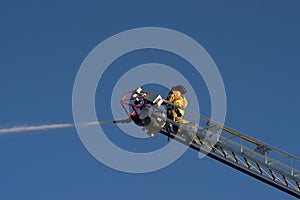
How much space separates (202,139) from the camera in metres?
64.5

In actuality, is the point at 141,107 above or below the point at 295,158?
above

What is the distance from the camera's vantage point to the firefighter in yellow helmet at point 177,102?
64.5 m

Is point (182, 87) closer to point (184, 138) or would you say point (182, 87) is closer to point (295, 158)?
point (184, 138)

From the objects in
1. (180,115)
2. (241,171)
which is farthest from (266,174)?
(180,115)

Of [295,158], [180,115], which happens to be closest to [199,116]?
[180,115]

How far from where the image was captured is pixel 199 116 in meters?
64.6

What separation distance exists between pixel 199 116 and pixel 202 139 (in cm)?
117

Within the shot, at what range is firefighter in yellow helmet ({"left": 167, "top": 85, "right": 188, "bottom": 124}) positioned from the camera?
6451cm

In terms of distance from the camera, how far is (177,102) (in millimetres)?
64938

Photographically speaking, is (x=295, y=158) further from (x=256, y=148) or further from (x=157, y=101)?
(x=157, y=101)

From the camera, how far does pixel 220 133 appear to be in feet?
212

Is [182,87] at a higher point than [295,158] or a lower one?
higher

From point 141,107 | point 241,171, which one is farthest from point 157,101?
point 241,171

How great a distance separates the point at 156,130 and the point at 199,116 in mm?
2309
